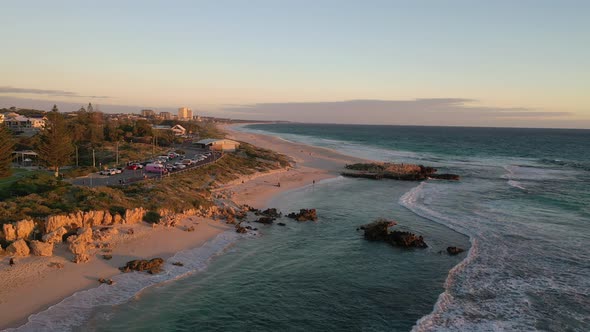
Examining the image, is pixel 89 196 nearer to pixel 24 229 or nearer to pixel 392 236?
pixel 24 229

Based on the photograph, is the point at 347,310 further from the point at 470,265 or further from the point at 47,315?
the point at 47,315

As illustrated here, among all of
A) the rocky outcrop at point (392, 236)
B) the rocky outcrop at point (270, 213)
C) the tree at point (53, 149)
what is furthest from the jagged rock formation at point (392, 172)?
the tree at point (53, 149)

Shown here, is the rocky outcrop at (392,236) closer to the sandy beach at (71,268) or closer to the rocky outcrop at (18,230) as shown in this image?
the sandy beach at (71,268)

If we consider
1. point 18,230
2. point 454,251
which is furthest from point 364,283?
point 18,230

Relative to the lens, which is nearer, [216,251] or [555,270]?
[555,270]

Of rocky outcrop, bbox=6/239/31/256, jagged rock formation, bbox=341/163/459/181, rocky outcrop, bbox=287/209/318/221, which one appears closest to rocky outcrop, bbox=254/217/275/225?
rocky outcrop, bbox=287/209/318/221

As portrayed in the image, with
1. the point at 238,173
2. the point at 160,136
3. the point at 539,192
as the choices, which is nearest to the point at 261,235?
the point at 238,173
